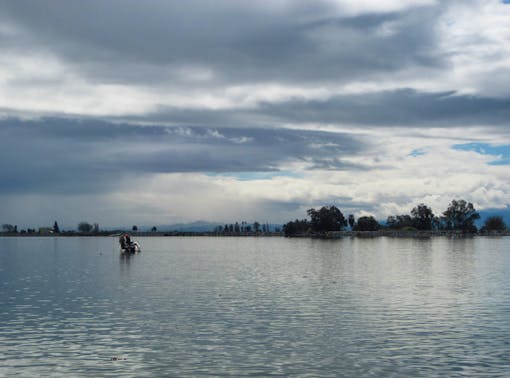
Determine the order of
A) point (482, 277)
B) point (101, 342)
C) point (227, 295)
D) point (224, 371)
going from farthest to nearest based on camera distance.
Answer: point (482, 277), point (227, 295), point (101, 342), point (224, 371)

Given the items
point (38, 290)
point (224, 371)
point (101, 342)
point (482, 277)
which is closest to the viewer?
point (224, 371)

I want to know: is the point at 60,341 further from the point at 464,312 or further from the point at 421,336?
the point at 464,312

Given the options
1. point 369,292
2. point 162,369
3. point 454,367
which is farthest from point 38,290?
point 454,367

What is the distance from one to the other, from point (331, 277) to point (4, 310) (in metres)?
53.3

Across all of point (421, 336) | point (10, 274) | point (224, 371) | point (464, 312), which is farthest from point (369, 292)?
point (10, 274)

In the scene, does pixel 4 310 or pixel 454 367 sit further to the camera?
pixel 4 310

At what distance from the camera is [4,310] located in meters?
61.8

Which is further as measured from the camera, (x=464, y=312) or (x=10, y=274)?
(x=10, y=274)

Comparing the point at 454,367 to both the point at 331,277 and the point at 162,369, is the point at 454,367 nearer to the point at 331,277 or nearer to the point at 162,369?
the point at 162,369

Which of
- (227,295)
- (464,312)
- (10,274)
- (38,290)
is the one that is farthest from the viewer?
(10,274)

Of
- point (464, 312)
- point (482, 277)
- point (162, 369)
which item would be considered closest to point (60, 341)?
point (162, 369)

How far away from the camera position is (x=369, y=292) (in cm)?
7512

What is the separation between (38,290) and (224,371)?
5451cm

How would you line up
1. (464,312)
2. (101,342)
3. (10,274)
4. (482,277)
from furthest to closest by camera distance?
(10,274) < (482,277) < (464,312) < (101,342)
